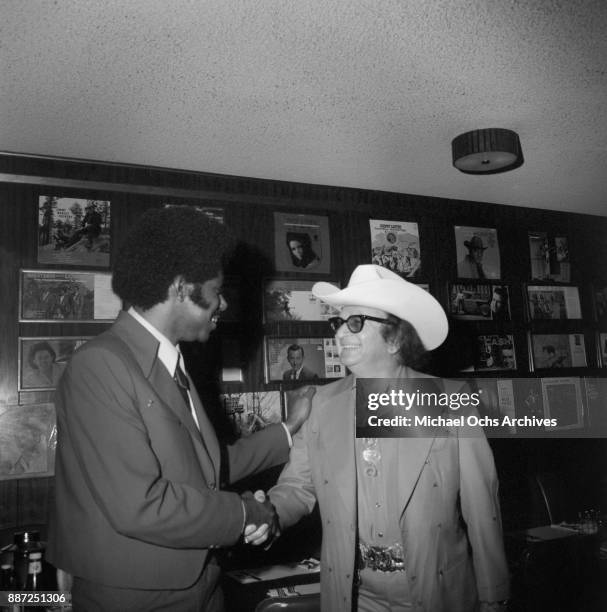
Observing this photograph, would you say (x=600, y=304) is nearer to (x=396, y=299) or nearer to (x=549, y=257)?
(x=549, y=257)

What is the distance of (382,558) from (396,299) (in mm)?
1017

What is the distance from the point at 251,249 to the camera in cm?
382

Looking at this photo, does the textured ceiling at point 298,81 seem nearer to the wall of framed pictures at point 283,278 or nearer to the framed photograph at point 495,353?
the wall of framed pictures at point 283,278

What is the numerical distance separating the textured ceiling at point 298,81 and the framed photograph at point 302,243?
371 mm

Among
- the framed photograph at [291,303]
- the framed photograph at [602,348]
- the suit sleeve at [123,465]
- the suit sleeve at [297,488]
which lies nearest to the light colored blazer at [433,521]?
the suit sleeve at [297,488]

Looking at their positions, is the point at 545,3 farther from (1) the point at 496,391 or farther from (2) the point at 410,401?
(1) the point at 496,391

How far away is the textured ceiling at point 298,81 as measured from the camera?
2080 mm

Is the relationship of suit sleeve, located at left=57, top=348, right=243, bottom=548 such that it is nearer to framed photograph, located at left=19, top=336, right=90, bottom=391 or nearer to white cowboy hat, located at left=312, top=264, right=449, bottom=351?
white cowboy hat, located at left=312, top=264, right=449, bottom=351

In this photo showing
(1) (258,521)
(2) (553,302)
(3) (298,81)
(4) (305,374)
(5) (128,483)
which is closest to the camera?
(5) (128,483)

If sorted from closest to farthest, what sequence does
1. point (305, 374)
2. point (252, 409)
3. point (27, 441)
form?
point (27, 441) < point (252, 409) < point (305, 374)

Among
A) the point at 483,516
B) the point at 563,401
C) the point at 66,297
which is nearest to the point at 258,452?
the point at 483,516

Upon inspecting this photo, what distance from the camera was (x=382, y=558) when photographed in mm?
2057

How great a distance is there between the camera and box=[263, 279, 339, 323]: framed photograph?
150 inches

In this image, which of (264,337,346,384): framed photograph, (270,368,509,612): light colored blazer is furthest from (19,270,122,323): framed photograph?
(270,368,509,612): light colored blazer
